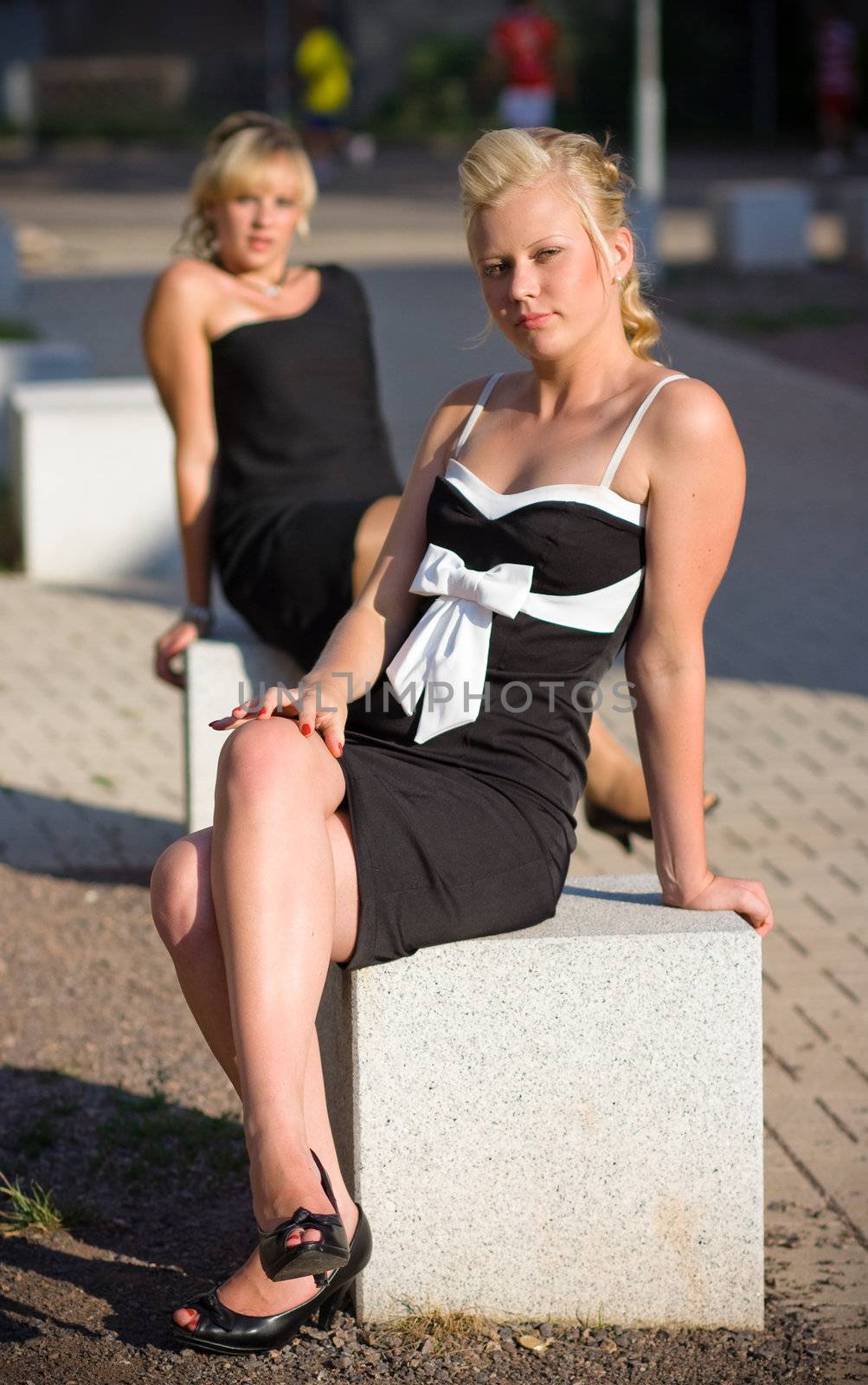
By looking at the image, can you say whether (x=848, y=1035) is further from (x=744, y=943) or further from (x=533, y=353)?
(x=533, y=353)

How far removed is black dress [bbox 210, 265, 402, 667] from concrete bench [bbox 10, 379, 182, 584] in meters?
3.57

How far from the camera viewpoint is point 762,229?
1636 centimetres

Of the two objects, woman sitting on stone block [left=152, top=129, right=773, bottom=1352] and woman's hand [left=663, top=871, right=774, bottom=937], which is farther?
woman's hand [left=663, top=871, right=774, bottom=937]

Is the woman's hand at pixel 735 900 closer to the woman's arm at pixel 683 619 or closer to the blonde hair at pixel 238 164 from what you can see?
the woman's arm at pixel 683 619

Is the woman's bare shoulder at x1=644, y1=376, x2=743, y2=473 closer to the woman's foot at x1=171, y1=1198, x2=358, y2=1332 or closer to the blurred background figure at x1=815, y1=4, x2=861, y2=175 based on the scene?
the woman's foot at x1=171, y1=1198, x2=358, y2=1332

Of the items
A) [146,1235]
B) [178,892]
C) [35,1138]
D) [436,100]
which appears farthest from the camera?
[436,100]

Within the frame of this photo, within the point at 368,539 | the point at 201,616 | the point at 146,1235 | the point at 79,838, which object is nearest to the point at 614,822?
the point at 368,539

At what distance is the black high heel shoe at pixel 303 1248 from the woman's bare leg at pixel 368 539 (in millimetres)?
2092

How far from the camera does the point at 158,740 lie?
6082 millimetres

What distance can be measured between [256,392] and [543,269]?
5.92 ft

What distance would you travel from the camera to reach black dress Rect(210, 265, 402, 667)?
447 cm

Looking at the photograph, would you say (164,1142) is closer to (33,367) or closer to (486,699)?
(486,699)

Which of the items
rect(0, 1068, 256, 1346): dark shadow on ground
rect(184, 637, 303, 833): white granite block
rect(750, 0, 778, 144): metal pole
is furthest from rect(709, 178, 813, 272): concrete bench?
rect(750, 0, 778, 144): metal pole

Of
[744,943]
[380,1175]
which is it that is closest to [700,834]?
[744,943]
